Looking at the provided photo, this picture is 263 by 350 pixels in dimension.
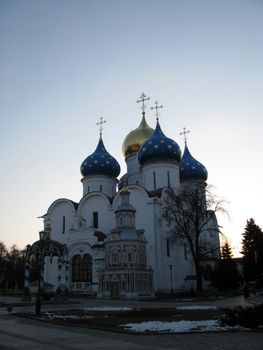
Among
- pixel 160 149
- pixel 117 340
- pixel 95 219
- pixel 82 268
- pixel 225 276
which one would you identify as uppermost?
pixel 160 149

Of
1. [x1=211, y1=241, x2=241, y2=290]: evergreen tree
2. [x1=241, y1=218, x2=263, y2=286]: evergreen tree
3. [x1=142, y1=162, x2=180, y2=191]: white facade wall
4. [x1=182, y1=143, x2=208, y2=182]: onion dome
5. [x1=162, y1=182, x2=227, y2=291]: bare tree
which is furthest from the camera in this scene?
[x1=182, y1=143, x2=208, y2=182]: onion dome

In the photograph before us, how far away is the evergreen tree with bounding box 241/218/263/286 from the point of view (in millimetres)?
46812

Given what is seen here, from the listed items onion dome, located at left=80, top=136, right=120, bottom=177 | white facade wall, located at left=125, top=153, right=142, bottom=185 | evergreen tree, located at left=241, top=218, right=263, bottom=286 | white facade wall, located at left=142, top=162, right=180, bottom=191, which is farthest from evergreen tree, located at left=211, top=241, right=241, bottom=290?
onion dome, located at left=80, top=136, right=120, bottom=177

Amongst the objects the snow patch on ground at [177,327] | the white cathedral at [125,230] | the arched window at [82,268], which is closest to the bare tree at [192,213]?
the white cathedral at [125,230]

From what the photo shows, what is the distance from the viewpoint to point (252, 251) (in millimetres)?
47812

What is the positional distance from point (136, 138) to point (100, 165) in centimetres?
646

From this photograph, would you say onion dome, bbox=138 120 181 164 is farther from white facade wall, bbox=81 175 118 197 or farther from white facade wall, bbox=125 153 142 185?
→ white facade wall, bbox=81 175 118 197

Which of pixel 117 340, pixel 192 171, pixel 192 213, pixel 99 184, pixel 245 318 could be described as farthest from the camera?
pixel 192 171

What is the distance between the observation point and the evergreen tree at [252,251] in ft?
154

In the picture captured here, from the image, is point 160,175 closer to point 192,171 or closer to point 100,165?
point 100,165

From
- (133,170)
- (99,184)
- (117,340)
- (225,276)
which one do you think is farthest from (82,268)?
(117,340)

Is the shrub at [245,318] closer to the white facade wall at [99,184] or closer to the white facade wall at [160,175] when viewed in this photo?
the white facade wall at [160,175]

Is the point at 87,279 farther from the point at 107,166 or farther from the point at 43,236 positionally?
the point at 107,166

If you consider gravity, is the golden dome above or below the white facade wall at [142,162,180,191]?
above
